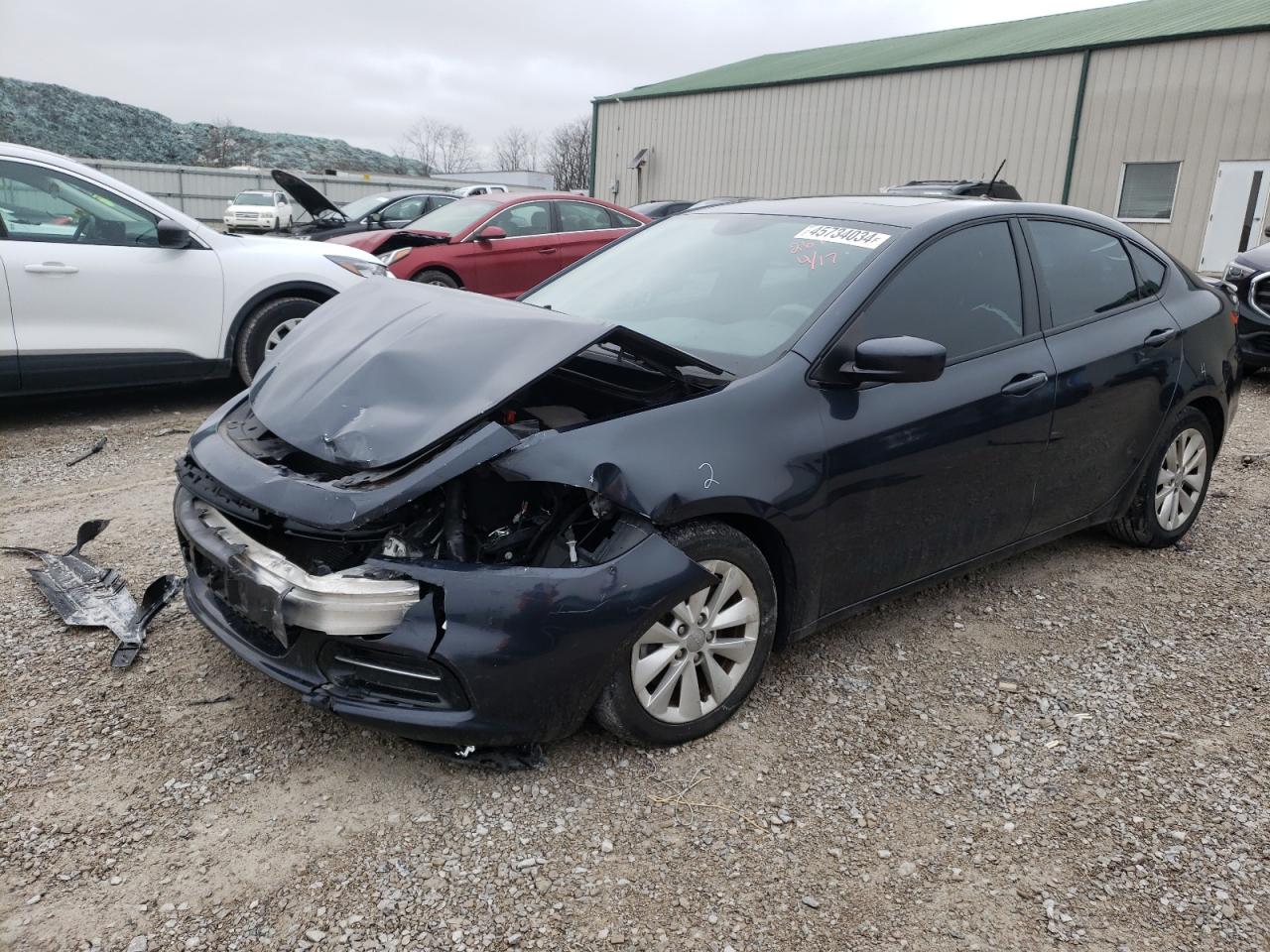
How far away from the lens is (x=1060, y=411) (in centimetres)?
364

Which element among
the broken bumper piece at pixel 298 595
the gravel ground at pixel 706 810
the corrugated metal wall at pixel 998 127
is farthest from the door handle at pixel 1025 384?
the corrugated metal wall at pixel 998 127

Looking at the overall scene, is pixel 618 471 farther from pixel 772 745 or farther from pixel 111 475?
pixel 111 475

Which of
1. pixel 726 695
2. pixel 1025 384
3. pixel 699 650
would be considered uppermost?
pixel 1025 384

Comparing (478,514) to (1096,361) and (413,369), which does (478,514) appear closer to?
(413,369)

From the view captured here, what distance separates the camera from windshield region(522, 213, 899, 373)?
10.4 feet

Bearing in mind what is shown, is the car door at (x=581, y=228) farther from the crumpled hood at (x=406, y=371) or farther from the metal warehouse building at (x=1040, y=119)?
the metal warehouse building at (x=1040, y=119)

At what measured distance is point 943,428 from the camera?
10.6 ft

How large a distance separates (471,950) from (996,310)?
2764 mm

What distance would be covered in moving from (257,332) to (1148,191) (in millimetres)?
18010

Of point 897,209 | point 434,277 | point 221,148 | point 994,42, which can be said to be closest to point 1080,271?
point 897,209

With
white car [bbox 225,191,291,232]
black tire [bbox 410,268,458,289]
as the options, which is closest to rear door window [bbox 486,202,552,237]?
black tire [bbox 410,268,458,289]

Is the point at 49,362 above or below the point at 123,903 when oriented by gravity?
above

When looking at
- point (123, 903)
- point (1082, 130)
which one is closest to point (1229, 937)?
point (123, 903)

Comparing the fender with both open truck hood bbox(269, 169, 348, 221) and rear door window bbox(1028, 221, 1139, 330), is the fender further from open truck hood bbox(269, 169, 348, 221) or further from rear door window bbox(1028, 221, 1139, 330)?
rear door window bbox(1028, 221, 1139, 330)
